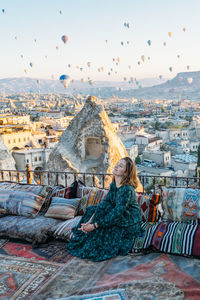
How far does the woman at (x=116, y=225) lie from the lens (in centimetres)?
310

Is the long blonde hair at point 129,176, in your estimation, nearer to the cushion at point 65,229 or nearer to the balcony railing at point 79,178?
the balcony railing at point 79,178

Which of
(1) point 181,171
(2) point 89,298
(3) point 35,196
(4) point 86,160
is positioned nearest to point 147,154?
(1) point 181,171

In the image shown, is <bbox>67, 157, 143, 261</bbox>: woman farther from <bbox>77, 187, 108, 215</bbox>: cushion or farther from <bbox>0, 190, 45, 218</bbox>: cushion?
<bbox>0, 190, 45, 218</bbox>: cushion

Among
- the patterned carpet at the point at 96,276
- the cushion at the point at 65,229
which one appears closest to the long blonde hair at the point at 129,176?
the patterned carpet at the point at 96,276

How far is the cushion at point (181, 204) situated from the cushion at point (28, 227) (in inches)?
50.2

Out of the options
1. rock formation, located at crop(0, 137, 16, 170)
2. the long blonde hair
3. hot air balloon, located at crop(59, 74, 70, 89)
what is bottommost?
rock formation, located at crop(0, 137, 16, 170)

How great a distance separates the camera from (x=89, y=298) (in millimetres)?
2369

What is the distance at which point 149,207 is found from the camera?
3.55 m

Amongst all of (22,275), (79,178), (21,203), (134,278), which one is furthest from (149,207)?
(79,178)

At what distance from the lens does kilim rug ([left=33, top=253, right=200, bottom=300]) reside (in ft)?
7.86

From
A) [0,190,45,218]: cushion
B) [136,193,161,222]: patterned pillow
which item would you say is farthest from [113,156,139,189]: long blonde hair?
[0,190,45,218]: cushion

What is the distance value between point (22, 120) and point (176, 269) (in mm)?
36072

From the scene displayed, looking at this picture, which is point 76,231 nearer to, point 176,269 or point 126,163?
point 126,163

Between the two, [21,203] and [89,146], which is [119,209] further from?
[89,146]
